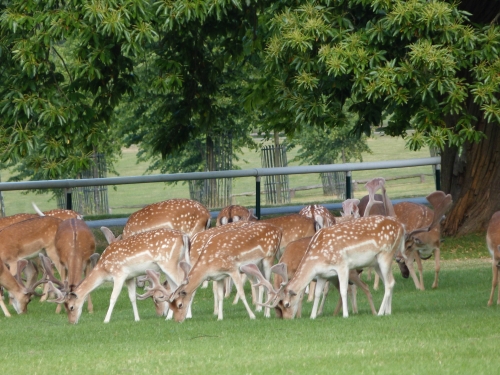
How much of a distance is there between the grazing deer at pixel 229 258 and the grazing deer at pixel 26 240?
10.3ft

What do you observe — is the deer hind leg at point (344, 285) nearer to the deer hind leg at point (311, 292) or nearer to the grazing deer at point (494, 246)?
the grazing deer at point (494, 246)

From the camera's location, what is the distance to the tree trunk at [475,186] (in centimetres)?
1928

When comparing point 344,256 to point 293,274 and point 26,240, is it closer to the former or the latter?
point 293,274

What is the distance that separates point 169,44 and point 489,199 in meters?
6.99

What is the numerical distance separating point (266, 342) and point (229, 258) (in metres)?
2.47

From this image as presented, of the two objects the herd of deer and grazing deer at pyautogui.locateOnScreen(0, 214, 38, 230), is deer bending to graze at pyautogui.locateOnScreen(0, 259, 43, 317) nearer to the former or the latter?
the herd of deer

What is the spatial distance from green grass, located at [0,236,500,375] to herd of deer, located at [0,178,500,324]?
0.98 feet

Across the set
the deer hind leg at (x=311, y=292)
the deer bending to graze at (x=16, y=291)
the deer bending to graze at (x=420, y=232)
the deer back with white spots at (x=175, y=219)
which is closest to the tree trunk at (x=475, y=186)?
the deer bending to graze at (x=420, y=232)

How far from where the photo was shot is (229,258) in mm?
12242

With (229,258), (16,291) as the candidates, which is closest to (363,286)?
(229,258)

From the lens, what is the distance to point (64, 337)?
11.0 metres

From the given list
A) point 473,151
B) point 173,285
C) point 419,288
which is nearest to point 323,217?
point 419,288

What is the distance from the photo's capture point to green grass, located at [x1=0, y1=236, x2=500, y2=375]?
860 centimetres

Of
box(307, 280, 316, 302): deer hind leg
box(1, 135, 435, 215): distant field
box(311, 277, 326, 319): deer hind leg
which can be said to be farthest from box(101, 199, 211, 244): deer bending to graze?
box(1, 135, 435, 215): distant field
